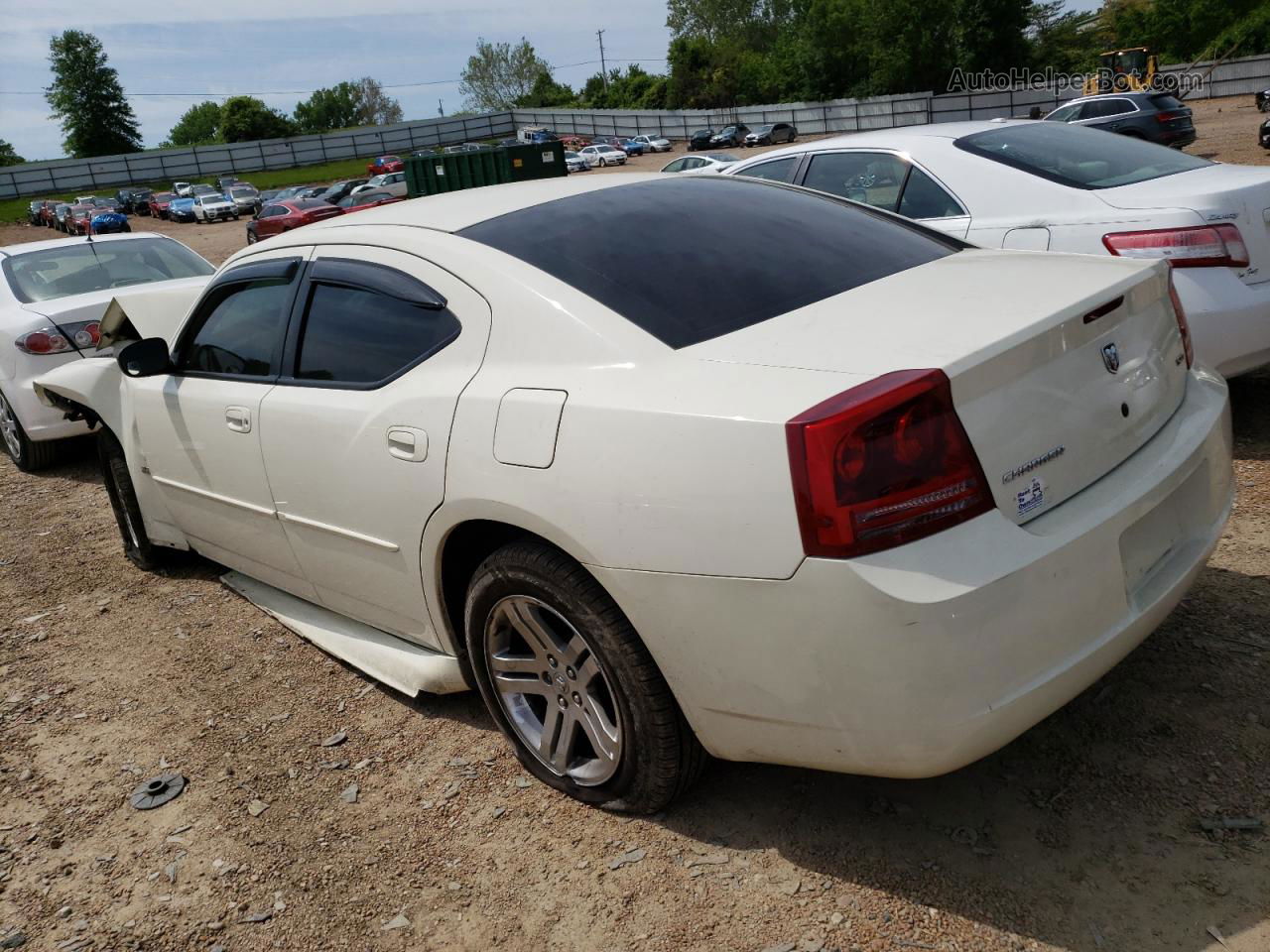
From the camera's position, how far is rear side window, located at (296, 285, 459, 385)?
9.42ft

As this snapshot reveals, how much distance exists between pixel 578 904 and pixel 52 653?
2.95 m

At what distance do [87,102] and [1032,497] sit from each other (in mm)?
109186

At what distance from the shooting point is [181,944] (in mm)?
2484

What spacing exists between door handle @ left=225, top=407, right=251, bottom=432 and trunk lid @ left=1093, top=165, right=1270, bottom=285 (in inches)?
151

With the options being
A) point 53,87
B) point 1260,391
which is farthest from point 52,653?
point 53,87

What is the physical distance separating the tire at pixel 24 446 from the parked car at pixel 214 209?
42.8 m

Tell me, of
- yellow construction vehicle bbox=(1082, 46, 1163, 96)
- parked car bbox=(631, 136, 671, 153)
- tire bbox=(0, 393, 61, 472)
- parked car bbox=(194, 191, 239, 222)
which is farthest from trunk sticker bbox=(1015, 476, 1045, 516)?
parked car bbox=(631, 136, 671, 153)

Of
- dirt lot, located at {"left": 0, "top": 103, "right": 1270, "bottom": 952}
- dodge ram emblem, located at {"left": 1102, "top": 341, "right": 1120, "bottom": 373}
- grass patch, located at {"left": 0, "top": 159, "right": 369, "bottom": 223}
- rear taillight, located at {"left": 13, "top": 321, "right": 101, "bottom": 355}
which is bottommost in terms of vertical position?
dirt lot, located at {"left": 0, "top": 103, "right": 1270, "bottom": 952}

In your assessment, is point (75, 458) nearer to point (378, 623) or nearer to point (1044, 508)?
point (378, 623)

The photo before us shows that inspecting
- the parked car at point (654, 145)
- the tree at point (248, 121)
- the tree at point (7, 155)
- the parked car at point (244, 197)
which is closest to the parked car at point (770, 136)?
the parked car at point (654, 145)

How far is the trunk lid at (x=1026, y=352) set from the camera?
2.09 m

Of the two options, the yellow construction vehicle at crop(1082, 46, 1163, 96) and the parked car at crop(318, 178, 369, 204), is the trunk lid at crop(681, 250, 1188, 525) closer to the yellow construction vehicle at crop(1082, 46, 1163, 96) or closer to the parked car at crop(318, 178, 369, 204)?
the parked car at crop(318, 178, 369, 204)

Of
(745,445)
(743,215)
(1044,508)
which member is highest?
(743,215)

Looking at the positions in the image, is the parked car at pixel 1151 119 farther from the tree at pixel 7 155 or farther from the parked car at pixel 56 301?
the tree at pixel 7 155
